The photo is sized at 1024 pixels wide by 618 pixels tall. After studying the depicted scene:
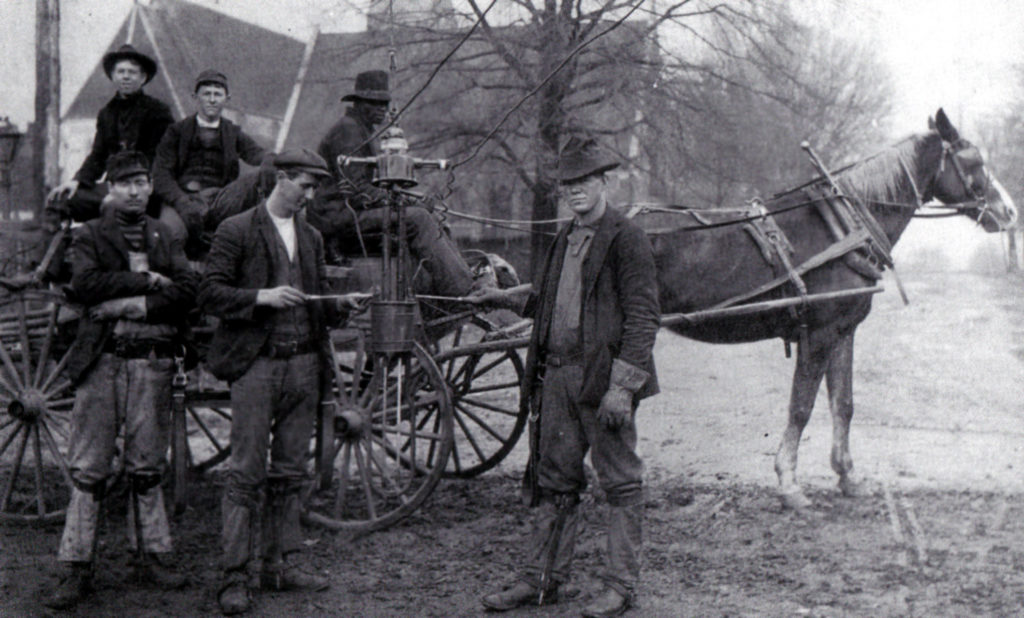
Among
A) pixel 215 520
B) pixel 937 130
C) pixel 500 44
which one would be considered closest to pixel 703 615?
pixel 215 520

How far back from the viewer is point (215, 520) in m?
6.20

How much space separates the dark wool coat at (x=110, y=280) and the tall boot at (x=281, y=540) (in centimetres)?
107

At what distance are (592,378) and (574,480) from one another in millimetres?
530

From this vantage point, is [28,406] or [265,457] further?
[28,406]

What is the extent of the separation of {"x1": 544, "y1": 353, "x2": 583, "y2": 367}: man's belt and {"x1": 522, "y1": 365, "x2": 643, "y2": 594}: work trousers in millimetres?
20

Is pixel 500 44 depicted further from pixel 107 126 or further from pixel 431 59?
pixel 107 126

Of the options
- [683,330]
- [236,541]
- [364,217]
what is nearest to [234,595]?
[236,541]

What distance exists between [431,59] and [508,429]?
7897 mm

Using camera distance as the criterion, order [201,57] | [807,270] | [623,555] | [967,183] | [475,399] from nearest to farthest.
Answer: [623,555] → [807,270] → [967,183] → [475,399] → [201,57]

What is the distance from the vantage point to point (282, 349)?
4797 millimetres

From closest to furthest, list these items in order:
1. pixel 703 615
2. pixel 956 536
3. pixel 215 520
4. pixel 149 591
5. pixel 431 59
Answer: pixel 703 615, pixel 149 591, pixel 956 536, pixel 215 520, pixel 431 59

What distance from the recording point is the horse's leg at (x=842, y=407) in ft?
22.2

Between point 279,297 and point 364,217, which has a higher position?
point 364,217

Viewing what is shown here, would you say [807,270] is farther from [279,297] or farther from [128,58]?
[128,58]
